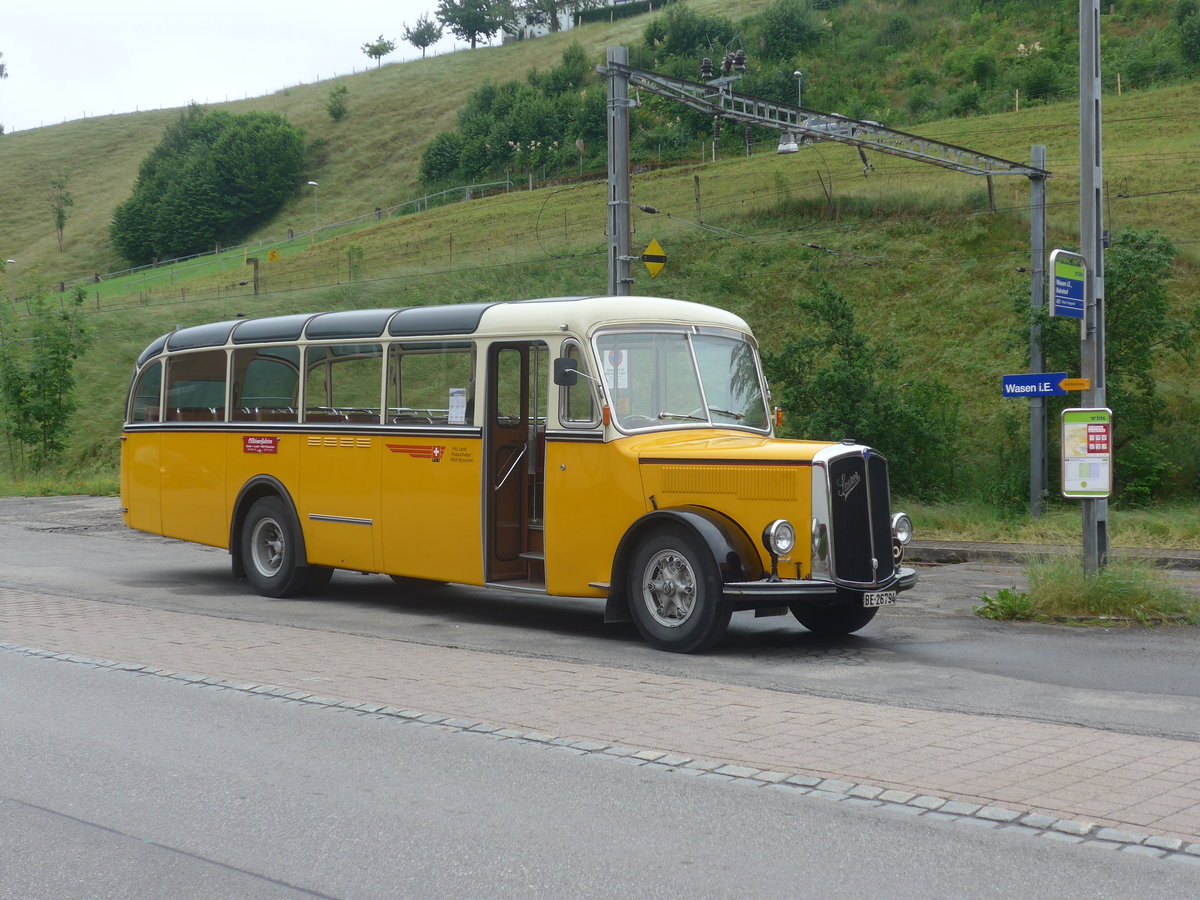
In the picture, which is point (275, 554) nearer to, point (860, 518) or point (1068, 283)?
point (860, 518)

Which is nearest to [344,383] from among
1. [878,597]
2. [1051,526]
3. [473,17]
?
[878,597]

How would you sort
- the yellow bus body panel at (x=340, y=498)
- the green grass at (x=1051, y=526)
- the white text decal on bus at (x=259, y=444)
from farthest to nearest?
the green grass at (x=1051, y=526) < the white text decal on bus at (x=259, y=444) < the yellow bus body panel at (x=340, y=498)

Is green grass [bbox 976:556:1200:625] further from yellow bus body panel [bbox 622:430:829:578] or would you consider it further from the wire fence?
the wire fence

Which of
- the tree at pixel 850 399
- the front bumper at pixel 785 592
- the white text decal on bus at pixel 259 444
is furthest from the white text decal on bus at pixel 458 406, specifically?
the tree at pixel 850 399

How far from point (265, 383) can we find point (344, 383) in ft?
4.40

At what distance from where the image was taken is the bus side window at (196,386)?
14.3 metres

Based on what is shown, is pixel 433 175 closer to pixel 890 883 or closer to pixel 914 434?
pixel 914 434

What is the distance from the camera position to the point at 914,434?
23.9 metres

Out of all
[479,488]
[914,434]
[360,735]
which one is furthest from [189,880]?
[914,434]

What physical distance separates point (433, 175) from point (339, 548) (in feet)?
273

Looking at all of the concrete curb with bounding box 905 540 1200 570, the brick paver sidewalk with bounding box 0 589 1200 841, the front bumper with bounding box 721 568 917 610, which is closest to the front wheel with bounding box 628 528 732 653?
the front bumper with bounding box 721 568 917 610

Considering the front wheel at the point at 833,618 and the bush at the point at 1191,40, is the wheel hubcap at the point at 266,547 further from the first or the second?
the bush at the point at 1191,40

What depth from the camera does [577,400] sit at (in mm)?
10633

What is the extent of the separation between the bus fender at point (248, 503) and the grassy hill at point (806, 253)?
48.8ft
